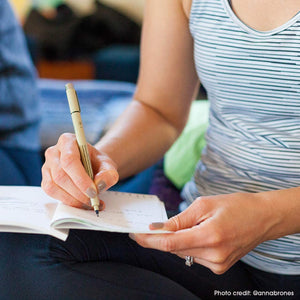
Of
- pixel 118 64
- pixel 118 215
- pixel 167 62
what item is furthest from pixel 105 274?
pixel 118 64

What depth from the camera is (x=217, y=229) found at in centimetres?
65

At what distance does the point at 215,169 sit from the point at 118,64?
2.58 metres

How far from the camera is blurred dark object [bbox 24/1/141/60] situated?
368cm

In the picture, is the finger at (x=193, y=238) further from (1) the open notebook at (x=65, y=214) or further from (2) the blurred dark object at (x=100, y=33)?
(2) the blurred dark object at (x=100, y=33)

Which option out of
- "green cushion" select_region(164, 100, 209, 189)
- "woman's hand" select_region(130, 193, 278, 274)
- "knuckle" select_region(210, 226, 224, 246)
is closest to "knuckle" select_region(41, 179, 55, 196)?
"woman's hand" select_region(130, 193, 278, 274)

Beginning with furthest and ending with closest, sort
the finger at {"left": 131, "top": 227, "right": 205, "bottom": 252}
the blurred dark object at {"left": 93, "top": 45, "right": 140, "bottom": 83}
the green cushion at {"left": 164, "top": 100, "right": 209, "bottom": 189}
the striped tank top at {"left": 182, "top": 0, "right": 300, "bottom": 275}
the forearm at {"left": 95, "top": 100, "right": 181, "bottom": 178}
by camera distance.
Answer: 1. the blurred dark object at {"left": 93, "top": 45, "right": 140, "bottom": 83}
2. the green cushion at {"left": 164, "top": 100, "right": 209, "bottom": 189}
3. the forearm at {"left": 95, "top": 100, "right": 181, "bottom": 178}
4. the striped tank top at {"left": 182, "top": 0, "right": 300, "bottom": 275}
5. the finger at {"left": 131, "top": 227, "right": 205, "bottom": 252}

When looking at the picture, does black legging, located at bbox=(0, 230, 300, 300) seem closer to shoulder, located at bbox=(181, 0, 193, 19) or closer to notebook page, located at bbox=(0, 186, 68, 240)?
notebook page, located at bbox=(0, 186, 68, 240)

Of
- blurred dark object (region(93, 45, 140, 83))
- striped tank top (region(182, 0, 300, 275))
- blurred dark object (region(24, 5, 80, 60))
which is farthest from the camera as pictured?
blurred dark object (region(24, 5, 80, 60))

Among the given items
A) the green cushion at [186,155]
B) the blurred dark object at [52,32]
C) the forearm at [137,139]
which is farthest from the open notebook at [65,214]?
the blurred dark object at [52,32]

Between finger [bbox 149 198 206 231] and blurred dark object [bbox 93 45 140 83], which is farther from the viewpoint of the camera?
blurred dark object [bbox 93 45 140 83]

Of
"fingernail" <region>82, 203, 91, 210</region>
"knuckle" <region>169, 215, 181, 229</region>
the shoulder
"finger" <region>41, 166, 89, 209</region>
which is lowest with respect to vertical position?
"fingernail" <region>82, 203, 91, 210</region>

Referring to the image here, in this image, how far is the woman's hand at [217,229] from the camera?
2.12 feet

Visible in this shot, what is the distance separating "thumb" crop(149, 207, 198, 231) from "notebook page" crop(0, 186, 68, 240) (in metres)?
0.13

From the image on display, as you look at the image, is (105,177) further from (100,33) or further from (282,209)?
(100,33)
